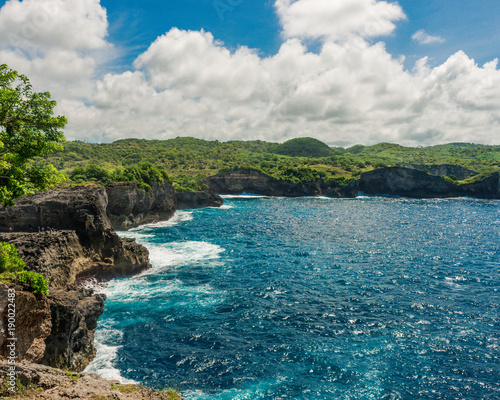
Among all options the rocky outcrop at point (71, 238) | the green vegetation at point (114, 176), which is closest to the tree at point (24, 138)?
the rocky outcrop at point (71, 238)

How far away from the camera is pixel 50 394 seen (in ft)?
45.8

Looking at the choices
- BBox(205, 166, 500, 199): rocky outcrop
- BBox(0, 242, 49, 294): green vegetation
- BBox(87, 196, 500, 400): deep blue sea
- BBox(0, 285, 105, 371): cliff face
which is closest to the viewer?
BBox(0, 242, 49, 294): green vegetation

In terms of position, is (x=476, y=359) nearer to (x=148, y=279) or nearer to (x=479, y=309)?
(x=479, y=309)

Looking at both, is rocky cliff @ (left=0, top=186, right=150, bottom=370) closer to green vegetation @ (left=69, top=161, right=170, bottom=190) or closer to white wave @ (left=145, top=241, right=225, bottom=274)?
white wave @ (left=145, top=241, right=225, bottom=274)

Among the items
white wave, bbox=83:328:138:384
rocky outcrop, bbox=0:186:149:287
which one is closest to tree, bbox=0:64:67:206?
white wave, bbox=83:328:138:384

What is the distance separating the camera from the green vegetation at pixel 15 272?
18.4m

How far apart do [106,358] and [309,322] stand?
1996cm

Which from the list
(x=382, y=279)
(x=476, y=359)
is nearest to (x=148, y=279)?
(x=382, y=279)

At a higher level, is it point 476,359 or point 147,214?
point 147,214

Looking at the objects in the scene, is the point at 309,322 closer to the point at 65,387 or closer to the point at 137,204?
Result: the point at 65,387

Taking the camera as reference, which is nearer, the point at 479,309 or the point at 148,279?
the point at 479,309

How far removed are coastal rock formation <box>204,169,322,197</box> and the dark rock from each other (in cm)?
15498

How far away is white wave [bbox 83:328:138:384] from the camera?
2354cm

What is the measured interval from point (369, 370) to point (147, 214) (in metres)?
77.3
